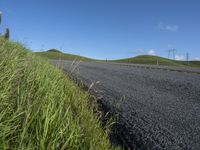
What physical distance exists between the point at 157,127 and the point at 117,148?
1.09 metres

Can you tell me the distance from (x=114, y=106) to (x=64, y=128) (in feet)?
8.36

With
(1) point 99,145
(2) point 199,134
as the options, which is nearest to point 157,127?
(2) point 199,134

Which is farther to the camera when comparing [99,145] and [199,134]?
[199,134]

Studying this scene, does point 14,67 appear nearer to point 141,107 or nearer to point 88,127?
point 88,127

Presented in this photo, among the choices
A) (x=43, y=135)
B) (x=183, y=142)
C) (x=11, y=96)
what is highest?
(x=11, y=96)

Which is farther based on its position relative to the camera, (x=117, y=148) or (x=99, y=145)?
Result: (x=117, y=148)

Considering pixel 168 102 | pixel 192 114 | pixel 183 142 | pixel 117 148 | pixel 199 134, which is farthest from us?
pixel 168 102

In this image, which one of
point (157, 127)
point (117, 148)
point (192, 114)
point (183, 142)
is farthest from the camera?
point (192, 114)

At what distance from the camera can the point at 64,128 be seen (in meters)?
3.03

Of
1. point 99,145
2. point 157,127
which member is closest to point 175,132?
point 157,127

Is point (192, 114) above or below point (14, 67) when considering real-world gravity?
below

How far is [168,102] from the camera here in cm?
632

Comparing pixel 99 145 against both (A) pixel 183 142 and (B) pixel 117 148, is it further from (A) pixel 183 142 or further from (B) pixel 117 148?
(A) pixel 183 142

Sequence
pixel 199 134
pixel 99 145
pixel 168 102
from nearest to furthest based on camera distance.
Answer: pixel 99 145 → pixel 199 134 → pixel 168 102
